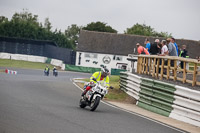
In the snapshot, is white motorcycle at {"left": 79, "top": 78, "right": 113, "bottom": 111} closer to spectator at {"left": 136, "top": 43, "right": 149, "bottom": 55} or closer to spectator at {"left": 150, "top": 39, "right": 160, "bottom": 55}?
spectator at {"left": 150, "top": 39, "right": 160, "bottom": 55}

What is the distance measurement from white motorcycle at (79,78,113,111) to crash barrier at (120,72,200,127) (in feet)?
7.22

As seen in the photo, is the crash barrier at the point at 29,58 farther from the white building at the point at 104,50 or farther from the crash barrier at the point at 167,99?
the crash barrier at the point at 167,99

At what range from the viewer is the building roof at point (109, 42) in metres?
87.4

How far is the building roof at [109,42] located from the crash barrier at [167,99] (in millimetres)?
66784

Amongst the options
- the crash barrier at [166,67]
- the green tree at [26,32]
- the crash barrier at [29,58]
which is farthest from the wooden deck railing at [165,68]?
the green tree at [26,32]

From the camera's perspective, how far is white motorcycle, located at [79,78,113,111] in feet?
48.7

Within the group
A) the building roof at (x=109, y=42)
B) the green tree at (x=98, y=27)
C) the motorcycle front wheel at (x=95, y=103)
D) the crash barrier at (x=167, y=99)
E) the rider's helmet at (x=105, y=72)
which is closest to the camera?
the crash barrier at (x=167, y=99)

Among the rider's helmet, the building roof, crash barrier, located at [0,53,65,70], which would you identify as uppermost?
the building roof

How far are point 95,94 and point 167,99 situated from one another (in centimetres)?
273

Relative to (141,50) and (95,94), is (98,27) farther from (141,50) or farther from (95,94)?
(95,94)

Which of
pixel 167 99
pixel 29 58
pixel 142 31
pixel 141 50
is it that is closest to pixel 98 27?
pixel 142 31

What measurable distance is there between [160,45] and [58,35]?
303 feet

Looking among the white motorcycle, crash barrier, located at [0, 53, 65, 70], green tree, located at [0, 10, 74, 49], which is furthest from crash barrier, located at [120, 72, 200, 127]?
green tree, located at [0, 10, 74, 49]

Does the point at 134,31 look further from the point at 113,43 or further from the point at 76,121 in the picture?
the point at 76,121
